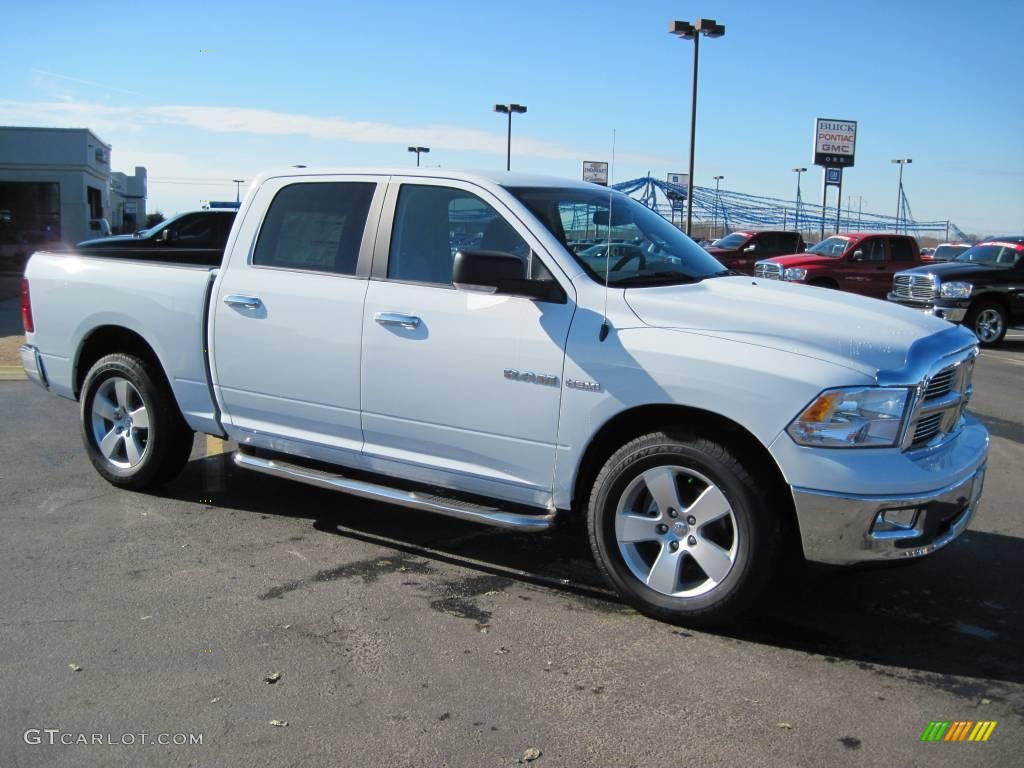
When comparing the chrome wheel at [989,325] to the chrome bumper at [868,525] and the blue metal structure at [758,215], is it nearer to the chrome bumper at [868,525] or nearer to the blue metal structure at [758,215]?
the chrome bumper at [868,525]

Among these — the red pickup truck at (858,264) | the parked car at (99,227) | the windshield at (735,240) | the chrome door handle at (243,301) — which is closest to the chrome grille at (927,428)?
the chrome door handle at (243,301)

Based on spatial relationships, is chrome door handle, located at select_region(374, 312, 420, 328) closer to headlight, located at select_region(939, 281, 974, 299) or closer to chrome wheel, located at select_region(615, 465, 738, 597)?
chrome wheel, located at select_region(615, 465, 738, 597)

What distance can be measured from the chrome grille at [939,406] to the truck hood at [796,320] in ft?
0.59

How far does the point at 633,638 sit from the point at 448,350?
1.53 metres

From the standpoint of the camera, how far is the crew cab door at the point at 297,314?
15.8 ft

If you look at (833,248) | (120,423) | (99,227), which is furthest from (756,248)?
(99,227)

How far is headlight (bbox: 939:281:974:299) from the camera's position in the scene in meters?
16.0

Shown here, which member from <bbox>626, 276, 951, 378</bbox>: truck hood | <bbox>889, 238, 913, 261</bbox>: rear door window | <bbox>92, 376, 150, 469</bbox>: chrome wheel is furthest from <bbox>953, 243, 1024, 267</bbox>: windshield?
<bbox>92, 376, 150, 469</bbox>: chrome wheel

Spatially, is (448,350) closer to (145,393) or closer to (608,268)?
(608,268)

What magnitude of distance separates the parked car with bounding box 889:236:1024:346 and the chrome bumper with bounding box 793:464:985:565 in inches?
527

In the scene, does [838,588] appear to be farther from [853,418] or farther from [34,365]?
[34,365]

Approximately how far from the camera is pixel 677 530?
403 cm

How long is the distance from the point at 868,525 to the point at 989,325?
1443 centimetres

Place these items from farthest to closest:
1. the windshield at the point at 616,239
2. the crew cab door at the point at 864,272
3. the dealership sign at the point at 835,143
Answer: the dealership sign at the point at 835,143 < the crew cab door at the point at 864,272 < the windshield at the point at 616,239
